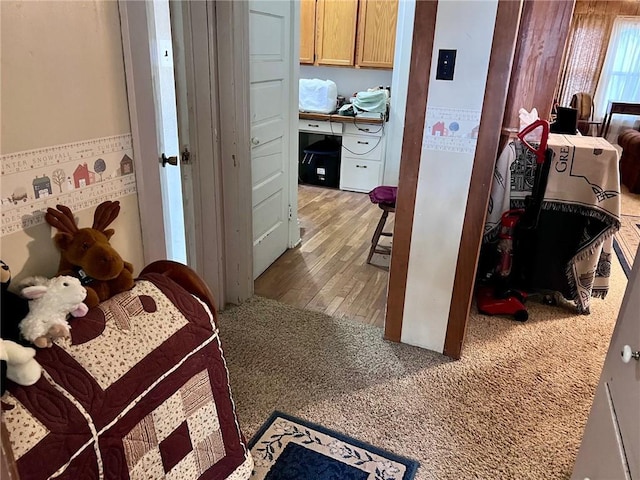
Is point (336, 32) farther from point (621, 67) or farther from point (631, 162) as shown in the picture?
point (621, 67)

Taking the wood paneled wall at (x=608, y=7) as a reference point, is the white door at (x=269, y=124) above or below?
below

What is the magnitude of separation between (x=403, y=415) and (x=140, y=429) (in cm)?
113

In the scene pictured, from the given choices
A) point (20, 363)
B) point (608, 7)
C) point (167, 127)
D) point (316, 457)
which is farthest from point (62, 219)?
point (608, 7)

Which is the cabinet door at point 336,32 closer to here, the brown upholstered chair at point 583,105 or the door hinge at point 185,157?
the door hinge at point 185,157

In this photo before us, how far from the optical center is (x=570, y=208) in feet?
8.54

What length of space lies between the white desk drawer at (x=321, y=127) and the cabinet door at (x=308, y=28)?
68 centimetres

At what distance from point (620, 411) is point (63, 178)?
1.47 meters

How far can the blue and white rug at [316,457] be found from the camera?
1634mm

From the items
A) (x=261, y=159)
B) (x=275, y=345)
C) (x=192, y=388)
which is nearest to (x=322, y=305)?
(x=275, y=345)

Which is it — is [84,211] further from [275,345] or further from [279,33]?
[279,33]

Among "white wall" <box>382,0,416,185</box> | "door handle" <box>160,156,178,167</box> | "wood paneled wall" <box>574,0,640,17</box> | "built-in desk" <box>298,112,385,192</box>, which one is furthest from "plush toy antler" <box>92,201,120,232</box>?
"wood paneled wall" <box>574,0,640,17</box>

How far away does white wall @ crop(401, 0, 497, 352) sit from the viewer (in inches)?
72.4

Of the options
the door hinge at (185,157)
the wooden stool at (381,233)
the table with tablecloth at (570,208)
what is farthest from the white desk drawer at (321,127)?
the door hinge at (185,157)

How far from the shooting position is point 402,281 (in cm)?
228
